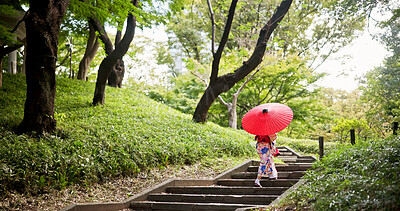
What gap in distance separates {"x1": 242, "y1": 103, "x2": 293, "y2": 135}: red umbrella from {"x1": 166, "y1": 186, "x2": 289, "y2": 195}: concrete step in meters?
1.29

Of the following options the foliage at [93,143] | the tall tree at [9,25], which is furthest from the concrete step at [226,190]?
the tall tree at [9,25]

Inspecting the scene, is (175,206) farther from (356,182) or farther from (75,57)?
(75,57)

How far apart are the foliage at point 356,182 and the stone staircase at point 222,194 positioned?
1060 mm

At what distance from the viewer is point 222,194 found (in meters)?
6.98

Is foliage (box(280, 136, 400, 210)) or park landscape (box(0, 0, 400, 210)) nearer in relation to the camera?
Answer: foliage (box(280, 136, 400, 210))

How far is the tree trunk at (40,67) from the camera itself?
7.26 m

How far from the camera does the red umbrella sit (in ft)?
20.7

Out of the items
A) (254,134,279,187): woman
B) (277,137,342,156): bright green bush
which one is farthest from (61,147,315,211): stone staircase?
(277,137,342,156): bright green bush

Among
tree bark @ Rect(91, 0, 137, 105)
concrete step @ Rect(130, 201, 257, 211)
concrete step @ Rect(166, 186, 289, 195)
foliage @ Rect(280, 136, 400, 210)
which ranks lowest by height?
concrete step @ Rect(130, 201, 257, 211)

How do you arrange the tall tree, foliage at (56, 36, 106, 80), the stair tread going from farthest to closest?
1. foliage at (56, 36, 106, 80)
2. the tall tree
3. the stair tread

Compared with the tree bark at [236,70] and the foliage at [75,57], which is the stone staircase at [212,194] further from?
the foliage at [75,57]

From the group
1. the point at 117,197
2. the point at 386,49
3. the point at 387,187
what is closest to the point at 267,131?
the point at 387,187

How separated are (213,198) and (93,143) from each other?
3404 mm

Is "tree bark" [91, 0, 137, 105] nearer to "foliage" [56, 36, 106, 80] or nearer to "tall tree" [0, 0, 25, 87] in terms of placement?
"tall tree" [0, 0, 25, 87]
